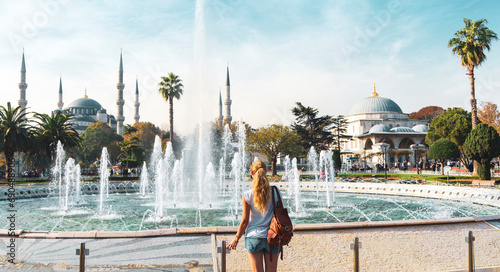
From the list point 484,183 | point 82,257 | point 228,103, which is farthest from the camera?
point 228,103

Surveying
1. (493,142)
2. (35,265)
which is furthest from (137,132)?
(35,265)

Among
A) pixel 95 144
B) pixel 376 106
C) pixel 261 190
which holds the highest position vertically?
pixel 376 106

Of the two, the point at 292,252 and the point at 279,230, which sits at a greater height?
the point at 279,230

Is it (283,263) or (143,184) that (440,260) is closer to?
(283,263)

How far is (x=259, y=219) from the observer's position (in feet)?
12.0

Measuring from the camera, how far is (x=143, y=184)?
2386cm

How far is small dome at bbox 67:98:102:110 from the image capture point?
8862 centimetres

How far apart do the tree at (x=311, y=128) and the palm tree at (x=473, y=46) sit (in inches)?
560

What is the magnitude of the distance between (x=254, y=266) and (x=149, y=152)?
4908 cm

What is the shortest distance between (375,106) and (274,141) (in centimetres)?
3666

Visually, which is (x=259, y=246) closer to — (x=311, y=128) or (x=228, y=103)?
(x=311, y=128)

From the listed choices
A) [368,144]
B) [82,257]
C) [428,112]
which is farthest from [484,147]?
[428,112]

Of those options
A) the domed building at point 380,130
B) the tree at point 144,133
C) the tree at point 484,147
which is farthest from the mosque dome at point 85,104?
the tree at point 484,147

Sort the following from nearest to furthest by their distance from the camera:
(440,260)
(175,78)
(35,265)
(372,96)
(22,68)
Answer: (35,265) → (440,260) → (175,78) → (22,68) → (372,96)
